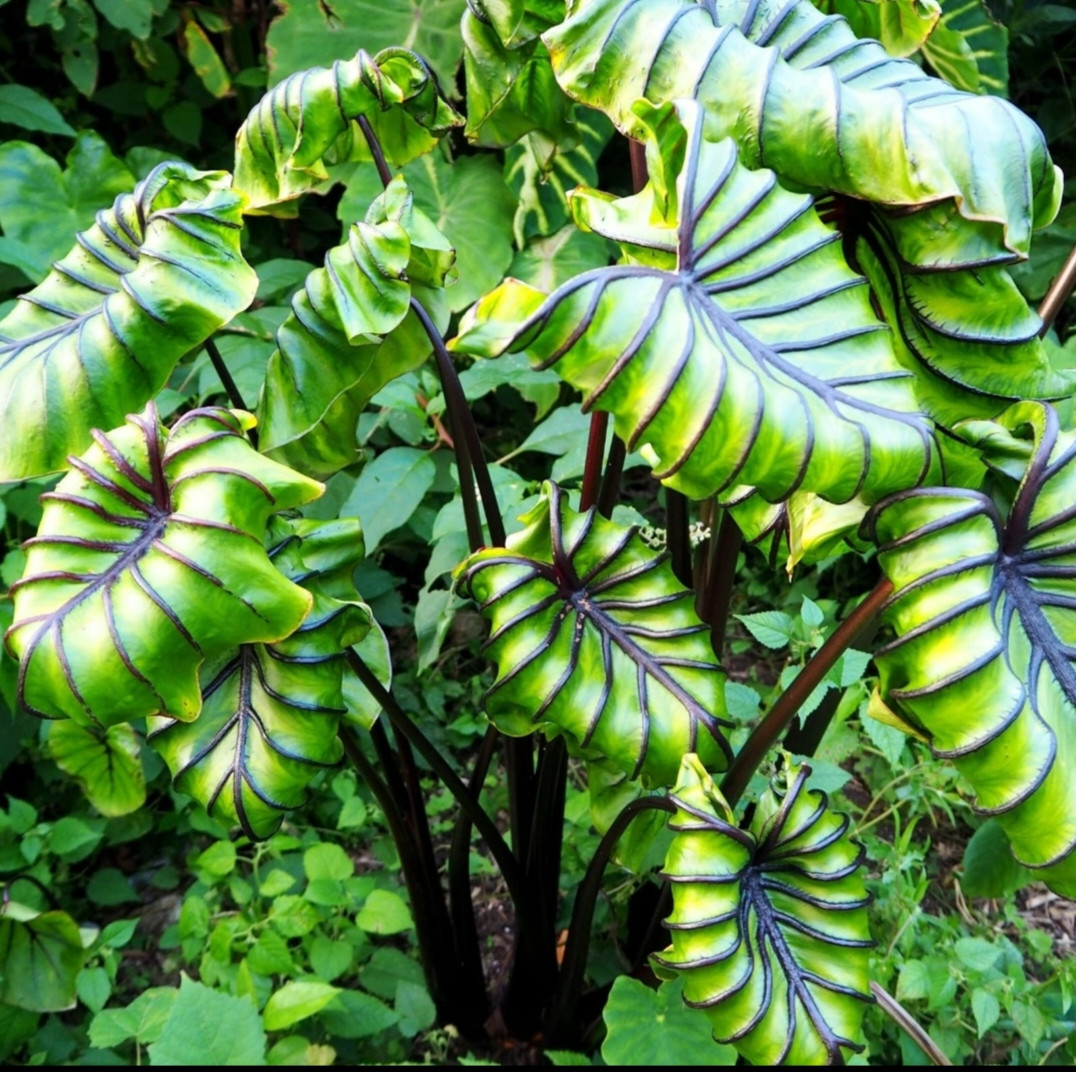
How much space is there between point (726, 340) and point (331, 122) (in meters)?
0.40

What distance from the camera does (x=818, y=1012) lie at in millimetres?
562

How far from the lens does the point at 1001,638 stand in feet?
1.50

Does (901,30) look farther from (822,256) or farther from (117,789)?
(117,789)

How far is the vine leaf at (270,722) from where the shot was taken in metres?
0.59

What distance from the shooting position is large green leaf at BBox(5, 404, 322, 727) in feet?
1.60

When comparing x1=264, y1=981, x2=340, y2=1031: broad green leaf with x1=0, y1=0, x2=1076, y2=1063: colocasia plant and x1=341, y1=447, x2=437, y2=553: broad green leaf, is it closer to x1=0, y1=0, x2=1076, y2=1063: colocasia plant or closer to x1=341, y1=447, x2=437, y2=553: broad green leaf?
x1=0, y1=0, x2=1076, y2=1063: colocasia plant

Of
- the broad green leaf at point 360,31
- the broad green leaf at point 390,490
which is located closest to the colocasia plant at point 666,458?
the broad green leaf at point 390,490

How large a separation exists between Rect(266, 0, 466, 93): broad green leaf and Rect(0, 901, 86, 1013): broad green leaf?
4.24 feet

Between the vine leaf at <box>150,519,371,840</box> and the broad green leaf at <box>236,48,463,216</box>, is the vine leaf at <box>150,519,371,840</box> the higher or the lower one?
the lower one

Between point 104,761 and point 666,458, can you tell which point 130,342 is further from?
point 104,761

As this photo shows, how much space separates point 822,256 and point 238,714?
1.53ft

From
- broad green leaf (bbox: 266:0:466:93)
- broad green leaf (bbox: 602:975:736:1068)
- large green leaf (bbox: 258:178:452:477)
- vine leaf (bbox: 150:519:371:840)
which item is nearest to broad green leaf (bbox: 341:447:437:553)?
large green leaf (bbox: 258:178:452:477)

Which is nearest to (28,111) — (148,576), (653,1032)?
(148,576)

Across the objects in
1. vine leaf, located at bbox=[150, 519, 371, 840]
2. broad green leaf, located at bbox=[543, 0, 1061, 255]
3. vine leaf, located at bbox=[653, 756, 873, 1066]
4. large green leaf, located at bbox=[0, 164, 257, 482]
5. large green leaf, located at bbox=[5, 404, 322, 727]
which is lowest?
vine leaf, located at bbox=[653, 756, 873, 1066]
